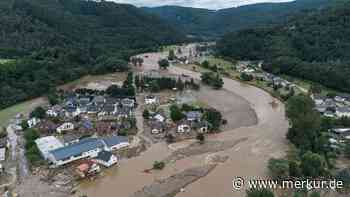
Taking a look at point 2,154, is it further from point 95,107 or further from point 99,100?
point 99,100

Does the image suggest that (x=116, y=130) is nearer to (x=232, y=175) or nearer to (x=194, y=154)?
(x=194, y=154)

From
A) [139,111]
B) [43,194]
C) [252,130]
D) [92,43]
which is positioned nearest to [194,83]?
[139,111]

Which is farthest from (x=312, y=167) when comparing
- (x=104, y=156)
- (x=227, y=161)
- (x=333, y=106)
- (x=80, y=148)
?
(x=80, y=148)

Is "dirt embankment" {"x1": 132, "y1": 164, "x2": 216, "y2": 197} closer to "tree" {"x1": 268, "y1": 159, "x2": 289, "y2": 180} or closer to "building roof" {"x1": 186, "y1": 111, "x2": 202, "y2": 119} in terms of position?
"tree" {"x1": 268, "y1": 159, "x2": 289, "y2": 180}

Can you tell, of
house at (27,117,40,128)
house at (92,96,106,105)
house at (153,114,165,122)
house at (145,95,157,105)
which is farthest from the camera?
house at (145,95,157,105)

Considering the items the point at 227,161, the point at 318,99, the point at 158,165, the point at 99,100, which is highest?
the point at 99,100

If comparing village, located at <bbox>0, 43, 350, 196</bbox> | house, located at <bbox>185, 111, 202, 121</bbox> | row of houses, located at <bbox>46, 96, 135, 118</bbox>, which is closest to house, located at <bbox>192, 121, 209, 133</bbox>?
village, located at <bbox>0, 43, 350, 196</bbox>

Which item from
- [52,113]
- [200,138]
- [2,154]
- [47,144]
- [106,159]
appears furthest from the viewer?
[52,113]

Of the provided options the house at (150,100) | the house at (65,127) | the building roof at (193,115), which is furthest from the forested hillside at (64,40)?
the building roof at (193,115)
